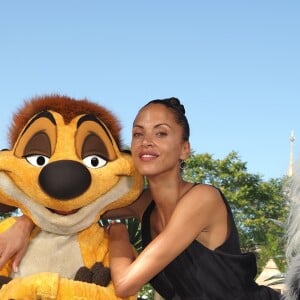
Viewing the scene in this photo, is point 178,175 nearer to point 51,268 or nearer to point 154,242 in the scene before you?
point 154,242

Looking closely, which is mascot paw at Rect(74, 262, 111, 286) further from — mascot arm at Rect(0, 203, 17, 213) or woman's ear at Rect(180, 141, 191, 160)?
woman's ear at Rect(180, 141, 191, 160)

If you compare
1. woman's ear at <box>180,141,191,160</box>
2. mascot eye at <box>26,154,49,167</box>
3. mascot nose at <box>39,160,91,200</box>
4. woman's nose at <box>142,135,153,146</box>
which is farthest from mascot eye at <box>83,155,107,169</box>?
woman's ear at <box>180,141,191,160</box>

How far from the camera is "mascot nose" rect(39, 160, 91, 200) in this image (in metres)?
3.54

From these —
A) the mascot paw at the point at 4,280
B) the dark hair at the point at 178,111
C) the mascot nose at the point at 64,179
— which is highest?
the dark hair at the point at 178,111

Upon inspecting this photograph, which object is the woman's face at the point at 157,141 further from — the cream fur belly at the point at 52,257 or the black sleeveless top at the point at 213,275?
the cream fur belly at the point at 52,257

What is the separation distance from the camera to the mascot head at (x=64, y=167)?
3.60m

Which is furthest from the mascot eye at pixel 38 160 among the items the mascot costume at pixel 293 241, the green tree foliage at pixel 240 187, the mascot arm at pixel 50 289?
A: the green tree foliage at pixel 240 187

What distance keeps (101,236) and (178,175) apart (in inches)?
24.5

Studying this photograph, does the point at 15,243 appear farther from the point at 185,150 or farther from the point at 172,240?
the point at 185,150

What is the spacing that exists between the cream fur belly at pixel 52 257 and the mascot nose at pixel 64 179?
1.03ft

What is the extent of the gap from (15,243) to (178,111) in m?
1.20

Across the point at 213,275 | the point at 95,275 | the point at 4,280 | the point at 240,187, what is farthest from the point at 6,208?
the point at 240,187

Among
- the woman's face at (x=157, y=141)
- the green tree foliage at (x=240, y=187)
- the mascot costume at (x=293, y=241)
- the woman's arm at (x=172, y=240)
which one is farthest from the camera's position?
the green tree foliage at (x=240, y=187)

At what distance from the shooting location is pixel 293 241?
9.00 ft
